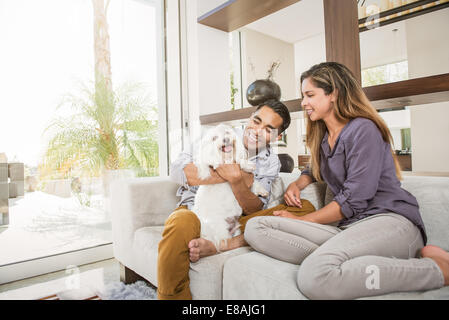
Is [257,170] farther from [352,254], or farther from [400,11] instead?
[400,11]

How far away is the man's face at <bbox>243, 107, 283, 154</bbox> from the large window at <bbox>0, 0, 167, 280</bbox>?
4.24 feet

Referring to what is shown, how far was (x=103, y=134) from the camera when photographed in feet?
7.02

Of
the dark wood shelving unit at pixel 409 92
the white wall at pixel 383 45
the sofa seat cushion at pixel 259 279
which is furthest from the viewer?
the white wall at pixel 383 45

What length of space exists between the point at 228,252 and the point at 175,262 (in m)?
0.24

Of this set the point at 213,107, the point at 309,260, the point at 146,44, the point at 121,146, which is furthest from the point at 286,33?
the point at 309,260

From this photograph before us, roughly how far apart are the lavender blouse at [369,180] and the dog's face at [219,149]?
0.47 metres

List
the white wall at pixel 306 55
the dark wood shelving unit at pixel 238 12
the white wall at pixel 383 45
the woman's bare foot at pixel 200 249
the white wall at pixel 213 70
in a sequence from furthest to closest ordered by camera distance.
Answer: the white wall at pixel 213 70 → the dark wood shelving unit at pixel 238 12 → the white wall at pixel 306 55 → the white wall at pixel 383 45 → the woman's bare foot at pixel 200 249

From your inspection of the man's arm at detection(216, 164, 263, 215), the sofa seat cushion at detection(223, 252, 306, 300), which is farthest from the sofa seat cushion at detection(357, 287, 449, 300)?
the man's arm at detection(216, 164, 263, 215)

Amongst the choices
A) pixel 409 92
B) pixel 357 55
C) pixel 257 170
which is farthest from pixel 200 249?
pixel 357 55

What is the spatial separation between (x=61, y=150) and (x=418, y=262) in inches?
83.7

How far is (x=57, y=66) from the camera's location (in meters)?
1.92

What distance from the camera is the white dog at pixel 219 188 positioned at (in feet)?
3.94

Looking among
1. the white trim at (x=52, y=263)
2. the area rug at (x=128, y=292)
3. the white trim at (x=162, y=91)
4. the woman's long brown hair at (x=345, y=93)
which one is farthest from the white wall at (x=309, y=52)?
the white trim at (x=52, y=263)

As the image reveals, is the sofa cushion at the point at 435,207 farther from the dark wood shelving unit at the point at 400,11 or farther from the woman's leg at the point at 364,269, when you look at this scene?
the dark wood shelving unit at the point at 400,11
